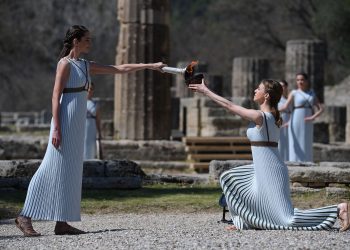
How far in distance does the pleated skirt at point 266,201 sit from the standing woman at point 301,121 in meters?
7.84

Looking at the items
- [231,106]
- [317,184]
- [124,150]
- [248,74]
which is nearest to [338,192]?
[317,184]

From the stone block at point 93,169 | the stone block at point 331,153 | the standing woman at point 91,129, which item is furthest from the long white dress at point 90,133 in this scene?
the stone block at point 331,153

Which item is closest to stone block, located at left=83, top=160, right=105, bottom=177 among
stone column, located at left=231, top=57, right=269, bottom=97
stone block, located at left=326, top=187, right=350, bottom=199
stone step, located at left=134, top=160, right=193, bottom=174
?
stone block, located at left=326, top=187, right=350, bottom=199

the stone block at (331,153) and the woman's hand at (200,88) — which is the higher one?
the woman's hand at (200,88)

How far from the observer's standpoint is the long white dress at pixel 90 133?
60.6ft

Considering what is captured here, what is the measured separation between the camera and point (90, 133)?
739 inches

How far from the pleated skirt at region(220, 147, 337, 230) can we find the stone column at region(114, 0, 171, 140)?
12.4 metres

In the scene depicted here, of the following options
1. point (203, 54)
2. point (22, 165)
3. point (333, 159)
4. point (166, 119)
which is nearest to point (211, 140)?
point (166, 119)

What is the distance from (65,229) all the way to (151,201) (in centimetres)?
321

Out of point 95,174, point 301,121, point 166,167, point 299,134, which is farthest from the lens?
point 166,167

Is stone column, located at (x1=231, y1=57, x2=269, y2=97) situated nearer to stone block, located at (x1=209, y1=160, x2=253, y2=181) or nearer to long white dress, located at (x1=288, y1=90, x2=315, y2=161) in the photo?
long white dress, located at (x1=288, y1=90, x2=315, y2=161)

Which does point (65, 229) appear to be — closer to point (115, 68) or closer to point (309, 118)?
point (115, 68)

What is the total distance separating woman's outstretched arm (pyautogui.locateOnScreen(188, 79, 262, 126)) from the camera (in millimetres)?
9656

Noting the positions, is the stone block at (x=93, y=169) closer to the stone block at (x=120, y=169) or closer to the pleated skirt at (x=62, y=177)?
the stone block at (x=120, y=169)
